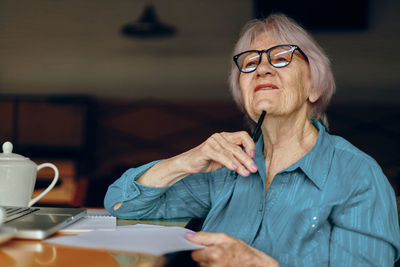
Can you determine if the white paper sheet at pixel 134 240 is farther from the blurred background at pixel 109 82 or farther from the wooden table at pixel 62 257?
the blurred background at pixel 109 82

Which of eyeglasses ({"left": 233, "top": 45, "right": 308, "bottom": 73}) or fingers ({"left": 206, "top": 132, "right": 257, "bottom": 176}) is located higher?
eyeglasses ({"left": 233, "top": 45, "right": 308, "bottom": 73})

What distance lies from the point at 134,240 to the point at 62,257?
144 millimetres

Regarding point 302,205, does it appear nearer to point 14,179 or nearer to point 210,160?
point 210,160

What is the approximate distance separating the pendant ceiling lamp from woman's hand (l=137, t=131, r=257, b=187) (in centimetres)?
211

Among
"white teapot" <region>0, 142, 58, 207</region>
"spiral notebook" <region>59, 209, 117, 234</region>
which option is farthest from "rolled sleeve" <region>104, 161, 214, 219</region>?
"white teapot" <region>0, 142, 58, 207</region>

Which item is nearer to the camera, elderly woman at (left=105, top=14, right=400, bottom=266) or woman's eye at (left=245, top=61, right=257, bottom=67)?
elderly woman at (left=105, top=14, right=400, bottom=266)

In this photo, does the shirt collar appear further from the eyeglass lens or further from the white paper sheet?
the white paper sheet

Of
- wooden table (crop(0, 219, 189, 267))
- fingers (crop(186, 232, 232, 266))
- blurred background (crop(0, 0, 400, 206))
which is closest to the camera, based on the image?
wooden table (crop(0, 219, 189, 267))

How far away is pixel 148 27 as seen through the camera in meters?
3.04

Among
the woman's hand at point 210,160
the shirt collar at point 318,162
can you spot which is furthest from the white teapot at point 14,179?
the shirt collar at point 318,162

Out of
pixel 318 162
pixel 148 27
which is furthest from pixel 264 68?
pixel 148 27

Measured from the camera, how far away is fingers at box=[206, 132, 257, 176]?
0.91 metres

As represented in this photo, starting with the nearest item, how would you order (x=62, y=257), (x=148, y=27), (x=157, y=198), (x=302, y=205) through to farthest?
(x=62, y=257) < (x=302, y=205) < (x=157, y=198) < (x=148, y=27)

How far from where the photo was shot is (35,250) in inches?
26.3
